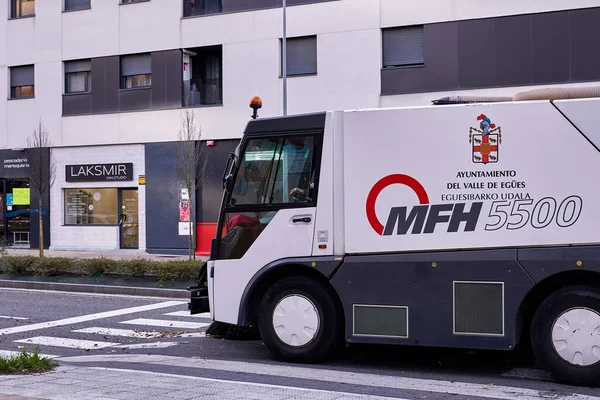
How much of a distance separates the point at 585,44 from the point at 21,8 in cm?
2064

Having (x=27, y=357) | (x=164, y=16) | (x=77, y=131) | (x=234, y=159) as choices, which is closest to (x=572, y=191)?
(x=234, y=159)

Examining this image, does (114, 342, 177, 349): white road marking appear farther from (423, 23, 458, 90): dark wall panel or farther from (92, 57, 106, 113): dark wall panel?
(92, 57, 106, 113): dark wall panel

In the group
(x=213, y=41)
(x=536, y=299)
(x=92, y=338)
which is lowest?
(x=92, y=338)

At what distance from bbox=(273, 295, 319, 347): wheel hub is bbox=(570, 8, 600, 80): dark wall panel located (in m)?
15.3

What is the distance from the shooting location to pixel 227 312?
30.8 ft

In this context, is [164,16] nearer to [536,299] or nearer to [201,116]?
[201,116]

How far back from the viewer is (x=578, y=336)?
7.63 metres

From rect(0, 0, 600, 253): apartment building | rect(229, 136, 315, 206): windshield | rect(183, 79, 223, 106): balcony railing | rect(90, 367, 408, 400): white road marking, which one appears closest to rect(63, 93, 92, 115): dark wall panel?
rect(0, 0, 600, 253): apartment building

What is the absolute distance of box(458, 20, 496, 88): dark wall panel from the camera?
882 inches

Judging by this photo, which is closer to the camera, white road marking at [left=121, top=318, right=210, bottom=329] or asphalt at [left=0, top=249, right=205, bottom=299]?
white road marking at [left=121, top=318, right=210, bottom=329]

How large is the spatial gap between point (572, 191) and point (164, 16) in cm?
2144

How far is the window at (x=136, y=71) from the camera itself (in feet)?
90.4

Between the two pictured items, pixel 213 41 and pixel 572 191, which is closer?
pixel 572 191

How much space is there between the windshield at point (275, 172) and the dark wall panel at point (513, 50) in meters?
14.6
